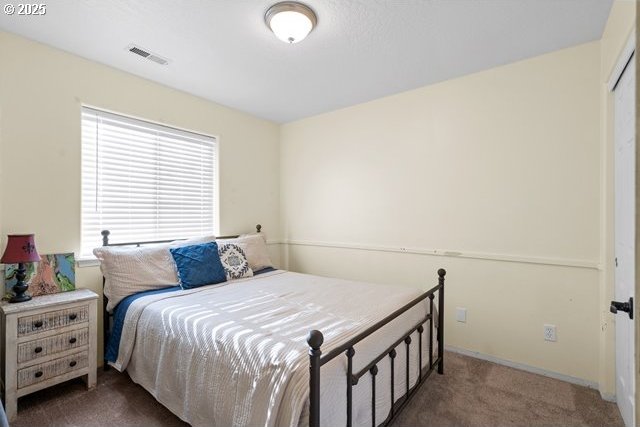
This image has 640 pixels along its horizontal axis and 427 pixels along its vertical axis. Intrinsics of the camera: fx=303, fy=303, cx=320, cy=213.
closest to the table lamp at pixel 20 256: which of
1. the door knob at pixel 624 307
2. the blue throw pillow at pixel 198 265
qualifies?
the blue throw pillow at pixel 198 265

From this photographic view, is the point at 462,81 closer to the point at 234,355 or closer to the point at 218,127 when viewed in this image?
the point at 218,127

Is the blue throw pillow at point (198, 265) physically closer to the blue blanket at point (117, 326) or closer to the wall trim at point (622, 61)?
the blue blanket at point (117, 326)

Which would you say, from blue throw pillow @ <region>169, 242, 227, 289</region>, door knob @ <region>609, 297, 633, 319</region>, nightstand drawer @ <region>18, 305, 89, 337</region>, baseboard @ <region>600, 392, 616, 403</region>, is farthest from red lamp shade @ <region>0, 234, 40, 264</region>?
baseboard @ <region>600, 392, 616, 403</region>

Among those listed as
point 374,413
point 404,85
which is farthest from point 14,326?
point 404,85

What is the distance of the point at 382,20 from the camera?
76.5 inches

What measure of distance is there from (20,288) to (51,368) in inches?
21.8

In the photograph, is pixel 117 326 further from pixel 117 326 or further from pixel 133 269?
pixel 133 269

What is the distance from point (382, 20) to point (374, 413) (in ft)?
7.46

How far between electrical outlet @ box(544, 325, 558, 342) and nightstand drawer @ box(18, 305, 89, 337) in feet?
11.1

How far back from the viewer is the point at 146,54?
234 centimetres

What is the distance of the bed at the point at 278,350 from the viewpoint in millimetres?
1251

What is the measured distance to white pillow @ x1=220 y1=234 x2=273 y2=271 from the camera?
315cm

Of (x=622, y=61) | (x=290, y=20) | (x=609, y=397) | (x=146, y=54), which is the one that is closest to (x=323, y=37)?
(x=290, y=20)

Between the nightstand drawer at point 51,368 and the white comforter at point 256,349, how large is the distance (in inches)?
9.3
